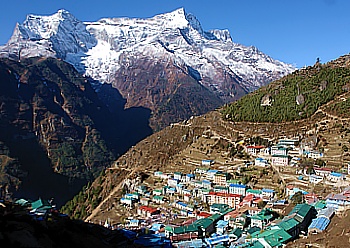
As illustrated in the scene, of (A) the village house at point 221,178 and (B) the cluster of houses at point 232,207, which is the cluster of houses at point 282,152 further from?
(A) the village house at point 221,178

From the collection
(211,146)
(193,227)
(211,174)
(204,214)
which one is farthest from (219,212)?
(211,146)

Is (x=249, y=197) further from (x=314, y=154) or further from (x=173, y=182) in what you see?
(x=173, y=182)

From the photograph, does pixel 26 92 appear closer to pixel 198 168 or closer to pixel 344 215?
pixel 198 168

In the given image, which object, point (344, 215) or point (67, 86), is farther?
point (67, 86)

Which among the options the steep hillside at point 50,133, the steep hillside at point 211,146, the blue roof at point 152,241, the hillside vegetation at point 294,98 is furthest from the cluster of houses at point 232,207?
the steep hillside at point 50,133

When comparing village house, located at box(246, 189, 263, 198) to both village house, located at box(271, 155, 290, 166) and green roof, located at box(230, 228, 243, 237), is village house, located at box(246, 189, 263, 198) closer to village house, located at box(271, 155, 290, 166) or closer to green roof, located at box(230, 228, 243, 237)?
village house, located at box(271, 155, 290, 166)

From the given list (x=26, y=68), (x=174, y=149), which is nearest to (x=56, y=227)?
(x=174, y=149)

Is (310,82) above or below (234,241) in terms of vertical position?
above

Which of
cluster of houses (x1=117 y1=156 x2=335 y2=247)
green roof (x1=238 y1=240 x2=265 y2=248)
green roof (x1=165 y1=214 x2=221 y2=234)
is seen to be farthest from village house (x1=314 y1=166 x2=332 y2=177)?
green roof (x1=238 y1=240 x2=265 y2=248)
